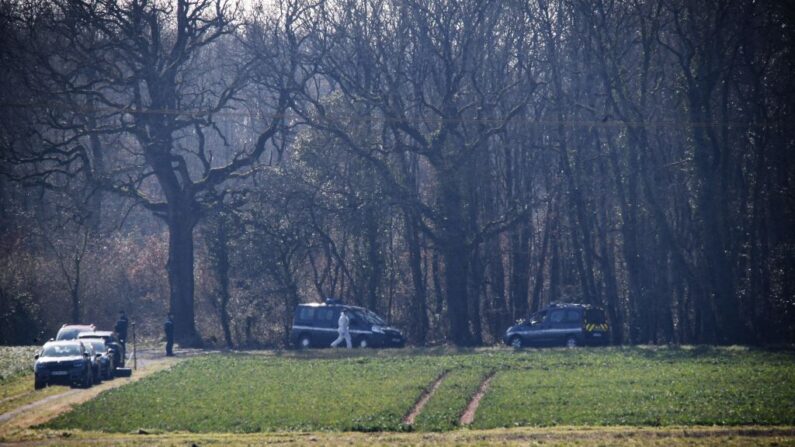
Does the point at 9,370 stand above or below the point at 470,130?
below

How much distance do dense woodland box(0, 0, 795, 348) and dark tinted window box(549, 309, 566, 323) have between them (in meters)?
5.31

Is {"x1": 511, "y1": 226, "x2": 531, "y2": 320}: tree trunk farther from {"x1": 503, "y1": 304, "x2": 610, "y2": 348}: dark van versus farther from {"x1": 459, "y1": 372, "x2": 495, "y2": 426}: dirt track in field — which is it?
{"x1": 459, "y1": 372, "x2": 495, "y2": 426}: dirt track in field

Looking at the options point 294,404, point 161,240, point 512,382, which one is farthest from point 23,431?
point 161,240

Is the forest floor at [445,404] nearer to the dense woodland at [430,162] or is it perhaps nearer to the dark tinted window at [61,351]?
the dark tinted window at [61,351]

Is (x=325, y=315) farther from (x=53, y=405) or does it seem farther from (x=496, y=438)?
(x=496, y=438)

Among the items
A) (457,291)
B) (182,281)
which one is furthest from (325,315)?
(182,281)

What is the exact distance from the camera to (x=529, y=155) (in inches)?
2307

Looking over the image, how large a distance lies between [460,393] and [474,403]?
1344 mm

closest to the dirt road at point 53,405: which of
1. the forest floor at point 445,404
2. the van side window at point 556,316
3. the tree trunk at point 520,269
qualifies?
the forest floor at point 445,404

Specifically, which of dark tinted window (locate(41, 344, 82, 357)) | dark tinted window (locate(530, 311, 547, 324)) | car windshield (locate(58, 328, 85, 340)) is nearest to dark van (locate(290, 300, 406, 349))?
dark tinted window (locate(530, 311, 547, 324))

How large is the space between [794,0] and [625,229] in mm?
13347

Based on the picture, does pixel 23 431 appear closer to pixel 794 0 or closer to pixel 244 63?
pixel 244 63

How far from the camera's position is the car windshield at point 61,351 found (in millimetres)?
34125

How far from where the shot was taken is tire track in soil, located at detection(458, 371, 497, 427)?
24466mm
